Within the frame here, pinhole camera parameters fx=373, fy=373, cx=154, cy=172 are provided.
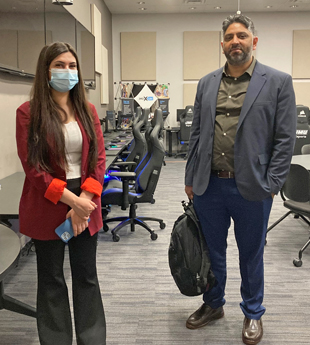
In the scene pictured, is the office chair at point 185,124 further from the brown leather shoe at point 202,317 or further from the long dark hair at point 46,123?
the long dark hair at point 46,123

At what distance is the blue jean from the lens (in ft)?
5.96

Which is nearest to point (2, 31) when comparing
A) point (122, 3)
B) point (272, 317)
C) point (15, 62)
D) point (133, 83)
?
point (15, 62)

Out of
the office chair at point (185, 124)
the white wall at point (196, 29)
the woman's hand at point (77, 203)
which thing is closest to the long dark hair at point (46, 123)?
the woman's hand at point (77, 203)

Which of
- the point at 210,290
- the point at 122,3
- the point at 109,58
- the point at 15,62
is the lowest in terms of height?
the point at 210,290

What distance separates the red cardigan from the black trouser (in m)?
0.07

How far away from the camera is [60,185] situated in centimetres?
152

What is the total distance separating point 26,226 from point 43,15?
2406 millimetres

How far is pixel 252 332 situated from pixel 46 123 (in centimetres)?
146

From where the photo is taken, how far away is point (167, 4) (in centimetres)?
844

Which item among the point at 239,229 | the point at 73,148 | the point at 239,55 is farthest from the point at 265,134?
the point at 73,148

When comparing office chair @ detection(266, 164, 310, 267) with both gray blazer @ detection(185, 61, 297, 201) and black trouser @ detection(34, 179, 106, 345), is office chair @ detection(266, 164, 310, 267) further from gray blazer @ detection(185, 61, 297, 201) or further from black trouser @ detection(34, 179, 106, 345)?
black trouser @ detection(34, 179, 106, 345)

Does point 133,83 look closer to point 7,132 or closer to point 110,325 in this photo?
point 7,132

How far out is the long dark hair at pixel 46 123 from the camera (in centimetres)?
150

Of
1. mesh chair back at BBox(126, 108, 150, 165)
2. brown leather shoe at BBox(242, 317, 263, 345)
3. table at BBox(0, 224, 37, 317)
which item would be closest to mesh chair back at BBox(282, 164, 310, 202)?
brown leather shoe at BBox(242, 317, 263, 345)
